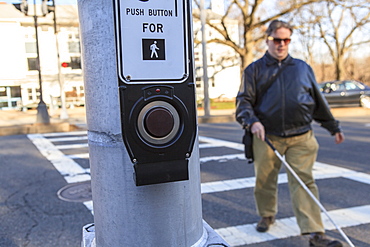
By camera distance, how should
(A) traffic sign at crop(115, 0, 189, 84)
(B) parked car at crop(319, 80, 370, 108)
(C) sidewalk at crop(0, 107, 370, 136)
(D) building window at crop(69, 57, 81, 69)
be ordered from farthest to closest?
(D) building window at crop(69, 57, 81, 69) → (B) parked car at crop(319, 80, 370, 108) → (C) sidewalk at crop(0, 107, 370, 136) → (A) traffic sign at crop(115, 0, 189, 84)

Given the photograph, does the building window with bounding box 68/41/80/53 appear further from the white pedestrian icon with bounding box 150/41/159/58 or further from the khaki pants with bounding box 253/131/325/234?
the white pedestrian icon with bounding box 150/41/159/58

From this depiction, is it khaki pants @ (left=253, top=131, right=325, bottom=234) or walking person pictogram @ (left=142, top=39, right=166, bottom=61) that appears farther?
khaki pants @ (left=253, top=131, right=325, bottom=234)

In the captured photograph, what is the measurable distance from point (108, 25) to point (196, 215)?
82 centimetres

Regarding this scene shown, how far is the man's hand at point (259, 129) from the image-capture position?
10.4 feet

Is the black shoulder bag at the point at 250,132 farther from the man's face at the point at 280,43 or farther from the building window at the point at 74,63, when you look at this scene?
the building window at the point at 74,63

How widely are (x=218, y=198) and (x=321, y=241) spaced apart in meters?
1.76

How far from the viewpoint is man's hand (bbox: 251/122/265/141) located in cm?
318

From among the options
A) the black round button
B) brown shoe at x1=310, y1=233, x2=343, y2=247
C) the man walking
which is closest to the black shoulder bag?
the man walking

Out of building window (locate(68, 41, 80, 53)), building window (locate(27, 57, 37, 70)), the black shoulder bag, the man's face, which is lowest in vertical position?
the black shoulder bag

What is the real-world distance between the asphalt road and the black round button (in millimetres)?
2487

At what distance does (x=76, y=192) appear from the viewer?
511 cm

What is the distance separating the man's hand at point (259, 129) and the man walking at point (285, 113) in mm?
11

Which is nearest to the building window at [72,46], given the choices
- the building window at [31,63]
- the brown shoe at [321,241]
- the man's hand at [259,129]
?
the building window at [31,63]

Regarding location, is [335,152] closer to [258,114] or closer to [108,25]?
[258,114]
